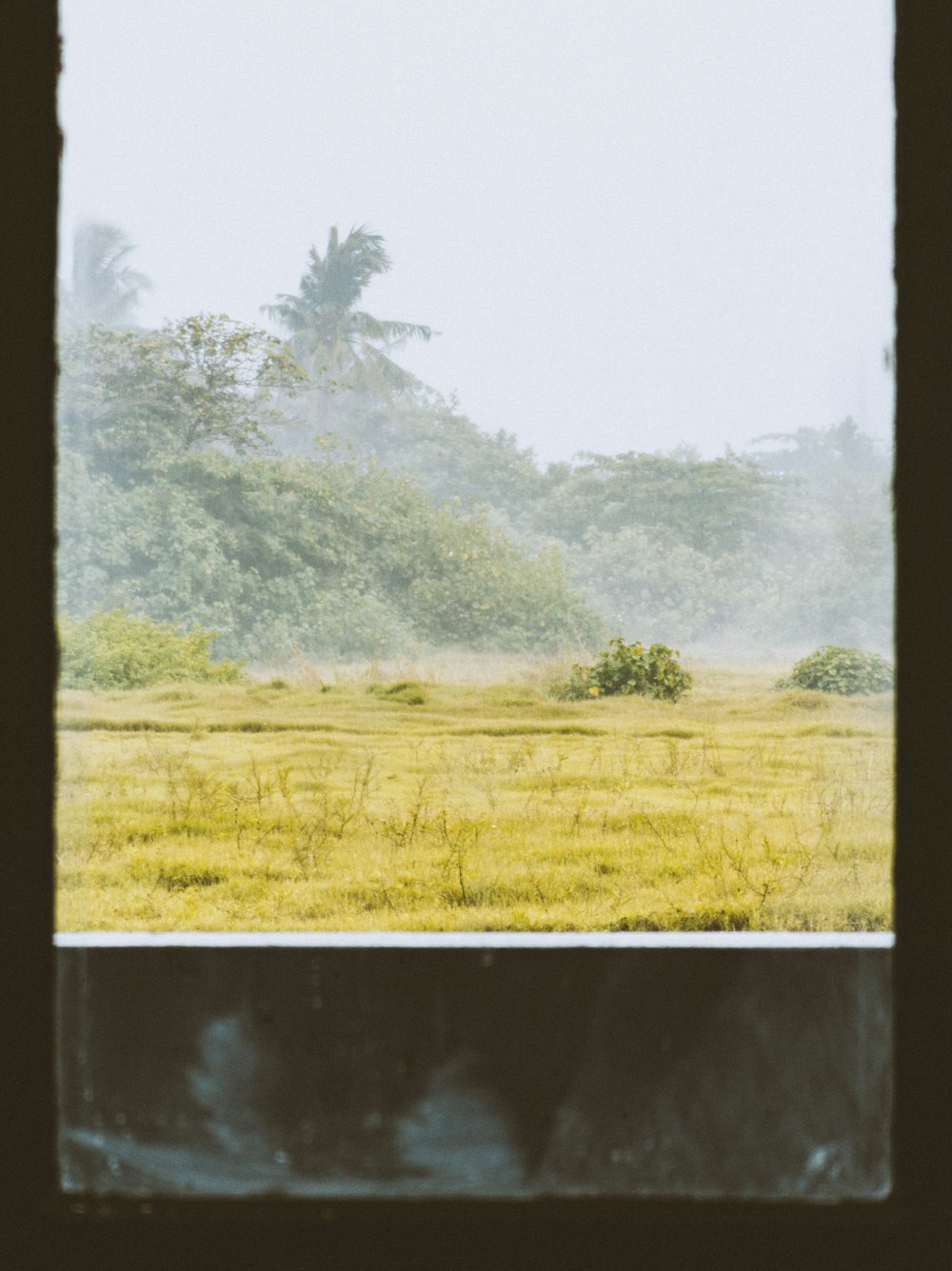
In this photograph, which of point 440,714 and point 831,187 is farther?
point 440,714

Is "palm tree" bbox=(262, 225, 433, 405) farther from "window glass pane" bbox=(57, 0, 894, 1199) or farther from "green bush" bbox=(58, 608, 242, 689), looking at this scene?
"green bush" bbox=(58, 608, 242, 689)

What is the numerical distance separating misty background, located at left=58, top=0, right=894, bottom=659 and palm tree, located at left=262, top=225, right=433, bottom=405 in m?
0.01

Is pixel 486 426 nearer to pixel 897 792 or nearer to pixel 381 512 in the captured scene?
pixel 381 512

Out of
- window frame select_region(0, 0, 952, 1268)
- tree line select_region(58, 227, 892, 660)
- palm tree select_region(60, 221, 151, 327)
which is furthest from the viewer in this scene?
tree line select_region(58, 227, 892, 660)

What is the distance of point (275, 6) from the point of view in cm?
358

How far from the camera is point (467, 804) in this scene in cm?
411

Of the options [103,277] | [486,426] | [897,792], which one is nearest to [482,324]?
[486,426]

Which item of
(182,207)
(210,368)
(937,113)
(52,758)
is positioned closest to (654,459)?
(210,368)

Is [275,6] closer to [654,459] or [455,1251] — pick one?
[654,459]

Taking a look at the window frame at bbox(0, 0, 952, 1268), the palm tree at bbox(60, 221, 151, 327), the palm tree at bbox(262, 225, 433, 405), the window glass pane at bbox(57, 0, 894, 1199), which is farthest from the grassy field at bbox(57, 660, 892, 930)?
the window frame at bbox(0, 0, 952, 1268)

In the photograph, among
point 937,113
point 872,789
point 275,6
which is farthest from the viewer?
point 872,789

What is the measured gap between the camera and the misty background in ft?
11.7

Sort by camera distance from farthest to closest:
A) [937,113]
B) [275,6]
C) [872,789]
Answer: [872,789], [275,6], [937,113]

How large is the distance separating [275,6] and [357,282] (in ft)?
2.90
